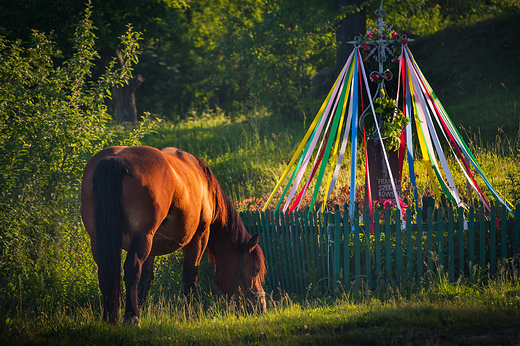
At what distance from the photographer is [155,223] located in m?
3.87

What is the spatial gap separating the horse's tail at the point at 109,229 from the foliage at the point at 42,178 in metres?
1.99

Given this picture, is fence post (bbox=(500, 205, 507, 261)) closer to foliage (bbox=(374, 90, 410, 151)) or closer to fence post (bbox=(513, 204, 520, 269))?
fence post (bbox=(513, 204, 520, 269))

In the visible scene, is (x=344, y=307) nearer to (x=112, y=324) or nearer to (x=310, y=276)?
(x=310, y=276)

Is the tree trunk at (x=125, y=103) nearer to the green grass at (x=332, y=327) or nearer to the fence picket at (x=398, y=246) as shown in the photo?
the green grass at (x=332, y=327)

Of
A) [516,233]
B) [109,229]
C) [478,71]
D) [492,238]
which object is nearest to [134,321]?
[109,229]

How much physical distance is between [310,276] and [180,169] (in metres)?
2.54

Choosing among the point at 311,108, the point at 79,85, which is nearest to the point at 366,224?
the point at 79,85

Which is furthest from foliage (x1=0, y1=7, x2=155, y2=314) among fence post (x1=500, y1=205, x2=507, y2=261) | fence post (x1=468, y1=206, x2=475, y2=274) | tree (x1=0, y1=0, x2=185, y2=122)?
tree (x1=0, y1=0, x2=185, y2=122)

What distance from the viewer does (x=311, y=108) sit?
574 inches

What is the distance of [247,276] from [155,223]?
A: 6.02 feet

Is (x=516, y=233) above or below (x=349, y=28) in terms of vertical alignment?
below

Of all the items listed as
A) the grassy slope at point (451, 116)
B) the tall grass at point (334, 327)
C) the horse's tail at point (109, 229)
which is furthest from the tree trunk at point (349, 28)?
the horse's tail at point (109, 229)

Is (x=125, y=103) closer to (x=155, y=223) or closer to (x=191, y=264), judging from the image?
(x=191, y=264)

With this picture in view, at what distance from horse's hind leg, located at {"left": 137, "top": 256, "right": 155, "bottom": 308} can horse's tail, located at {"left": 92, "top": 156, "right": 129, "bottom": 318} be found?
1.22m
